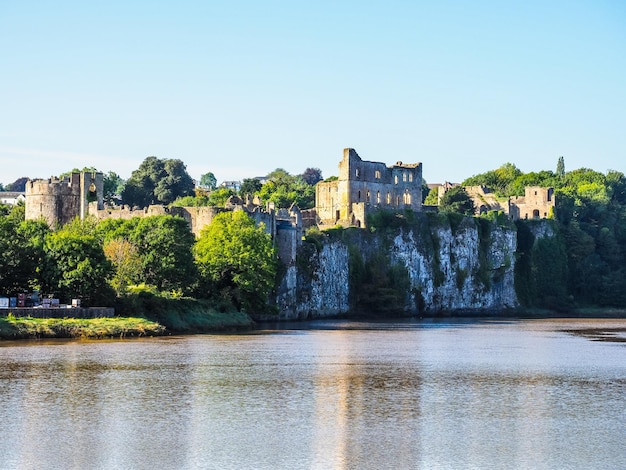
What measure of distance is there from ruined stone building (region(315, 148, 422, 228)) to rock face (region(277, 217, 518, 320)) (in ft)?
12.8

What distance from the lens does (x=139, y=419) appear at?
3209 centimetres

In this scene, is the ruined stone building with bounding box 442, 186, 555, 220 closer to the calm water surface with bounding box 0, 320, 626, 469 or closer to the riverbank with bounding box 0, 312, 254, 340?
the riverbank with bounding box 0, 312, 254, 340

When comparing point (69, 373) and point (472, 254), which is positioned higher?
point (472, 254)

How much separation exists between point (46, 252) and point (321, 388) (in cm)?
2930

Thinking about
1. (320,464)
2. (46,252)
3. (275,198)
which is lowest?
(320,464)

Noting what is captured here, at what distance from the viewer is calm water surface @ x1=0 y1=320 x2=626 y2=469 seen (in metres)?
27.4

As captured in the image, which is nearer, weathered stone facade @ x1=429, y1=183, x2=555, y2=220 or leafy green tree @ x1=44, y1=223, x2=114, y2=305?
leafy green tree @ x1=44, y1=223, x2=114, y2=305

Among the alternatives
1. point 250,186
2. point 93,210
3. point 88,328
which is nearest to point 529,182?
point 250,186

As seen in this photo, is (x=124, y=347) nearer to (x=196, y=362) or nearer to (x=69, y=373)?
(x=196, y=362)

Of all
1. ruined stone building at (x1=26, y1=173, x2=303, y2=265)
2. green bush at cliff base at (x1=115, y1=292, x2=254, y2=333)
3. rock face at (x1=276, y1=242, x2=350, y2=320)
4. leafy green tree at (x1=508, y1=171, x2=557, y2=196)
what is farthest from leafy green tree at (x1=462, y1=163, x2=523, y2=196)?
green bush at cliff base at (x1=115, y1=292, x2=254, y2=333)

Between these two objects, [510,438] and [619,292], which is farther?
[619,292]

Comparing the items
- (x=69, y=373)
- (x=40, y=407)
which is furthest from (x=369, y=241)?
(x=40, y=407)

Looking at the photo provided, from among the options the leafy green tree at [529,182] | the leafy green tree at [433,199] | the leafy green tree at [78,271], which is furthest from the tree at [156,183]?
the leafy green tree at [78,271]

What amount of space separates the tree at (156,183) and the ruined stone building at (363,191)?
20.7 m
